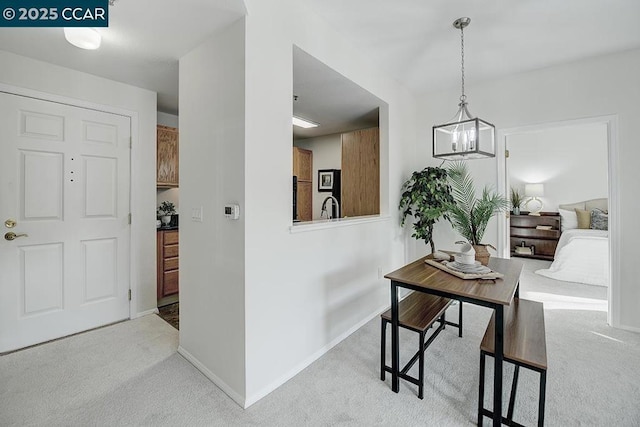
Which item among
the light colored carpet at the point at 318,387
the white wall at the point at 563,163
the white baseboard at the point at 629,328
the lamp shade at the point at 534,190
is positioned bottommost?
the light colored carpet at the point at 318,387

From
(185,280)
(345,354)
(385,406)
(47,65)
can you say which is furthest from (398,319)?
(47,65)

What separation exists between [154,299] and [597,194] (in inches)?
306

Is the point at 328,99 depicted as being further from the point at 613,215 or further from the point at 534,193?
the point at 534,193

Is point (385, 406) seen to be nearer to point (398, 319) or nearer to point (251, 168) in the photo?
point (398, 319)

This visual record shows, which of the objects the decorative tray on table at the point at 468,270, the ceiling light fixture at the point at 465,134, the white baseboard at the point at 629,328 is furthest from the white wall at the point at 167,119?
the white baseboard at the point at 629,328

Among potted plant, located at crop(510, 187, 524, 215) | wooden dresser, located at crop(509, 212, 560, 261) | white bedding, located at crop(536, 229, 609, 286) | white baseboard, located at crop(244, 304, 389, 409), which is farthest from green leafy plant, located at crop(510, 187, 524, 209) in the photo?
white baseboard, located at crop(244, 304, 389, 409)

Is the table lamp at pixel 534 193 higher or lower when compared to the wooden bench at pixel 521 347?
higher

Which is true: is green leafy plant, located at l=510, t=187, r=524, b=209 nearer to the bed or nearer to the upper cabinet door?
the bed

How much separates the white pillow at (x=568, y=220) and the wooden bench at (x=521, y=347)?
182 inches

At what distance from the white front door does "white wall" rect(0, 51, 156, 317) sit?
8 cm

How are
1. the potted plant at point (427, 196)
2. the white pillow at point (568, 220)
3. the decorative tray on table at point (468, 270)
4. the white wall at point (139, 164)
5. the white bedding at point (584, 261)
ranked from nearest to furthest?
the decorative tray on table at point (468, 270) < the white wall at point (139, 164) < the potted plant at point (427, 196) < the white bedding at point (584, 261) < the white pillow at point (568, 220)

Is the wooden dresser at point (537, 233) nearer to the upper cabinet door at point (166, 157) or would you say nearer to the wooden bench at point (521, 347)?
the wooden bench at point (521, 347)

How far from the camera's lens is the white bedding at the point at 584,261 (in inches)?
156

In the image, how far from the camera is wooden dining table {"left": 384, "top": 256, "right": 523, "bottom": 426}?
1.48 meters
